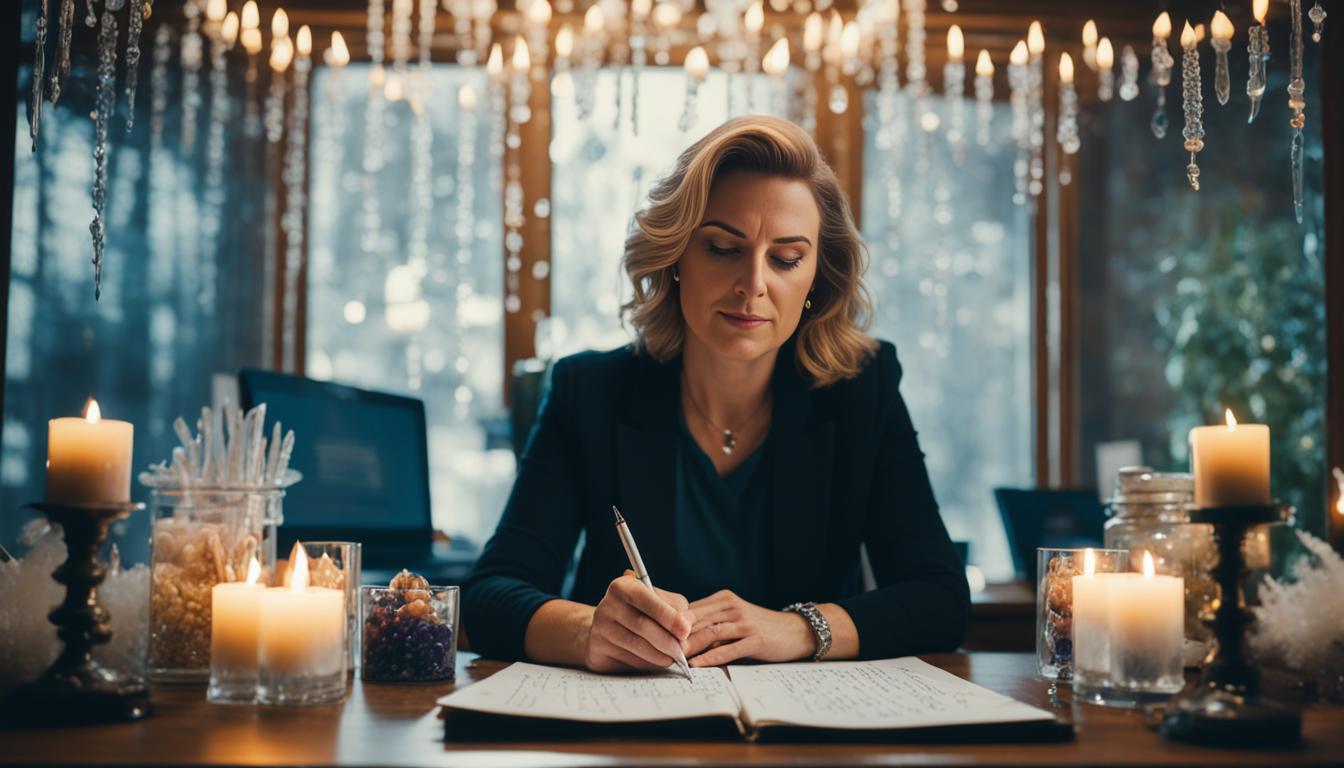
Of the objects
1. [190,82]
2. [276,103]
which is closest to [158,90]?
[190,82]

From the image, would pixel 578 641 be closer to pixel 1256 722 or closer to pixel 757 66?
pixel 1256 722

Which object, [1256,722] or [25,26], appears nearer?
[1256,722]

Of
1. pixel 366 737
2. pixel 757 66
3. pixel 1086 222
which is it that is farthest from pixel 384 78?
pixel 366 737

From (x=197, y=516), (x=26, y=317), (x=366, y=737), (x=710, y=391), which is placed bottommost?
(x=366, y=737)

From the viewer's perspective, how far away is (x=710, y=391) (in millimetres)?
1664

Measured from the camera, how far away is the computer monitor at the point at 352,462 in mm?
1842

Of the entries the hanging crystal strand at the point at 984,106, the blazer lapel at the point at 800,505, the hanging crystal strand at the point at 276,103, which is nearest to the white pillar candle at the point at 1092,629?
the blazer lapel at the point at 800,505

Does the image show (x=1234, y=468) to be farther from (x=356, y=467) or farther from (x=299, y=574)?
(x=356, y=467)

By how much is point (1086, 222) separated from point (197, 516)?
343cm

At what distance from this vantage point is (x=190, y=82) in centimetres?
352

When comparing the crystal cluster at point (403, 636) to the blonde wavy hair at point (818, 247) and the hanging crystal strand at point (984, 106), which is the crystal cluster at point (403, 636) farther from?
the hanging crystal strand at point (984, 106)

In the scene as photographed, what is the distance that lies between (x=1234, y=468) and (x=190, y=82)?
3.46 metres

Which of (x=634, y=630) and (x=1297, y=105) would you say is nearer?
(x=634, y=630)

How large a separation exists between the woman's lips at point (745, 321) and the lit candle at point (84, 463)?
31.6 inches
